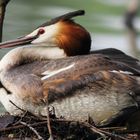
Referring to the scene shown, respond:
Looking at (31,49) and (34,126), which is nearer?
(34,126)

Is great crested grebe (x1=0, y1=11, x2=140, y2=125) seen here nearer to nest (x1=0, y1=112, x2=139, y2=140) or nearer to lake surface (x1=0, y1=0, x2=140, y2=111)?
nest (x1=0, y1=112, x2=139, y2=140)

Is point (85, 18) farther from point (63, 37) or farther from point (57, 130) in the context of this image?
point (57, 130)

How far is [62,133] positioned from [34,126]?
29 centimetres

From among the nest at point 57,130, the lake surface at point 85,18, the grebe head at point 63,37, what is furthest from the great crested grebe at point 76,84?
the lake surface at point 85,18

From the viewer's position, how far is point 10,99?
9727mm

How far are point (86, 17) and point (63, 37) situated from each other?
37.5 feet

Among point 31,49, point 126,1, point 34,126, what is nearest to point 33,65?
point 31,49

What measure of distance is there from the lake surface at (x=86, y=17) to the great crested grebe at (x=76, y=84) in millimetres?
7822

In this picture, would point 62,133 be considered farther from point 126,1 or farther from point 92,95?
point 126,1

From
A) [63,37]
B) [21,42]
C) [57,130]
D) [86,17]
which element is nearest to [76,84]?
[57,130]

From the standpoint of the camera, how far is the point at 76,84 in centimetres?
947

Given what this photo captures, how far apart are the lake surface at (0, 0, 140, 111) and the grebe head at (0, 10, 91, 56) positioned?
7.46 m

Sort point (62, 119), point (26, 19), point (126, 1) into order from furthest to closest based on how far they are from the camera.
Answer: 1. point (126, 1)
2. point (26, 19)
3. point (62, 119)

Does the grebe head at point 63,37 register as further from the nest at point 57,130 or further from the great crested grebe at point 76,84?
the nest at point 57,130
